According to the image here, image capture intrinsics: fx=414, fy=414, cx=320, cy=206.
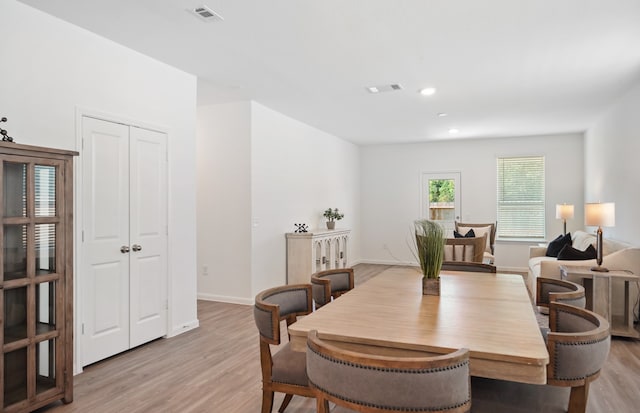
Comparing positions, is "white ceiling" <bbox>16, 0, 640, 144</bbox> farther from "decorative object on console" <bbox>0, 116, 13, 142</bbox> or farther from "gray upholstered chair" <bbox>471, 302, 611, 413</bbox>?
"gray upholstered chair" <bbox>471, 302, 611, 413</bbox>

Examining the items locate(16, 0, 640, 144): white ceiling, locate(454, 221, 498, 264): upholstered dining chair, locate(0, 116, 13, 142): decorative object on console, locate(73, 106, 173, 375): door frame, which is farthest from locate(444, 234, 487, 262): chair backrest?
locate(0, 116, 13, 142): decorative object on console

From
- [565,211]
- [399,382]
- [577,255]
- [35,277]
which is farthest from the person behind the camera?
[565,211]

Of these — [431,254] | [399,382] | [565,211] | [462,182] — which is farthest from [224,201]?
[565,211]

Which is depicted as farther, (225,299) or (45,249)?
(225,299)

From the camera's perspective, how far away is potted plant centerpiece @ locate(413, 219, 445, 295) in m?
2.19

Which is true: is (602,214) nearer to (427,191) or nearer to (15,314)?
(427,191)

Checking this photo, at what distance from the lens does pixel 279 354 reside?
212 centimetres

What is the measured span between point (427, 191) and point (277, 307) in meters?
7.53

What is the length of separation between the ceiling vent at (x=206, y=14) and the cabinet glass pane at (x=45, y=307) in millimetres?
2048

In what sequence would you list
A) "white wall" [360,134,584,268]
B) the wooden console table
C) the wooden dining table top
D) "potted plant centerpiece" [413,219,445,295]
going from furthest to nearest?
"white wall" [360,134,584,268] < the wooden console table < "potted plant centerpiece" [413,219,445,295] < the wooden dining table top

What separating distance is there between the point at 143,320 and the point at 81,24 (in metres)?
2.52

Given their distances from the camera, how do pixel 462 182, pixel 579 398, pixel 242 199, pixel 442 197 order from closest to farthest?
pixel 579 398 < pixel 242 199 < pixel 462 182 < pixel 442 197

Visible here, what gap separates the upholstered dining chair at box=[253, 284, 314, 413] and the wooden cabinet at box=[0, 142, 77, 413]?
148 cm

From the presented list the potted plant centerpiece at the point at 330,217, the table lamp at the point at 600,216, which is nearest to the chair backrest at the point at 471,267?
the table lamp at the point at 600,216
